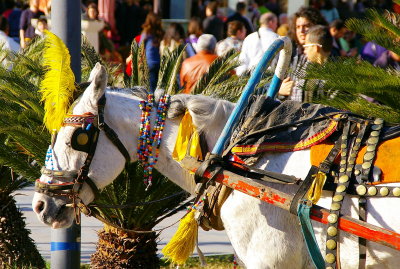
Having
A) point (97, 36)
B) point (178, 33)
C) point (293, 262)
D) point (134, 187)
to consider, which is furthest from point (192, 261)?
point (97, 36)

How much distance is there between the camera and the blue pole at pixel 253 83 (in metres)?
3.77

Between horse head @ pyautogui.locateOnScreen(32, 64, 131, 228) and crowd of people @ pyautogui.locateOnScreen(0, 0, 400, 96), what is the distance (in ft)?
4.75

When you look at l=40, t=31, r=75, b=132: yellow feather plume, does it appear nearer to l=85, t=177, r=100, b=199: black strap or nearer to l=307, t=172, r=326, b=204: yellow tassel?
l=85, t=177, r=100, b=199: black strap

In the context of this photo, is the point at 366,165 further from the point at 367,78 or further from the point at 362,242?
the point at 367,78

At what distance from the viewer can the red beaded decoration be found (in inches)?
156

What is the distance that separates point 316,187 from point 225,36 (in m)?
9.41

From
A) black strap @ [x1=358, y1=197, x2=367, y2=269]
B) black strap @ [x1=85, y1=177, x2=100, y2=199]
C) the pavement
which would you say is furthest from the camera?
the pavement

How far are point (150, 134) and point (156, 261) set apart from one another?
82.5 inches

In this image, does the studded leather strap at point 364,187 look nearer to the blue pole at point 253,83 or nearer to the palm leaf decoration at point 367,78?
the blue pole at point 253,83

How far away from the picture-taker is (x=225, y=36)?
501 inches

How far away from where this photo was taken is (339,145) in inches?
143

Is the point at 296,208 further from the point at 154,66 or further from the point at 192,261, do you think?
the point at 154,66

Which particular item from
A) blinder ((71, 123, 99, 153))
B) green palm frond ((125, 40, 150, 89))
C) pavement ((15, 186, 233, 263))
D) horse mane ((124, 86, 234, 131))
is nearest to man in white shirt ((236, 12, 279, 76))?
pavement ((15, 186, 233, 263))

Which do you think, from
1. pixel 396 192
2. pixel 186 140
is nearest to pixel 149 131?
pixel 186 140
